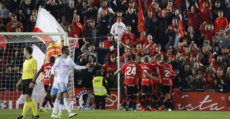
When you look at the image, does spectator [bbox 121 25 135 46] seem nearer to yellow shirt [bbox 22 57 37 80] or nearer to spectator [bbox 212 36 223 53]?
spectator [bbox 212 36 223 53]

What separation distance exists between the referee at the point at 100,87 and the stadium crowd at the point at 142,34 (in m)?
0.56

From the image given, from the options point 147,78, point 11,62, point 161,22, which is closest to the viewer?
point 147,78

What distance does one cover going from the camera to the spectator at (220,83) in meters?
21.1

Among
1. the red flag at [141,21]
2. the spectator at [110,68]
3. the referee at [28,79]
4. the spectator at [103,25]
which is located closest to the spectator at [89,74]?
the spectator at [110,68]

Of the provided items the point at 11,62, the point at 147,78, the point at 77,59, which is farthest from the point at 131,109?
the point at 11,62

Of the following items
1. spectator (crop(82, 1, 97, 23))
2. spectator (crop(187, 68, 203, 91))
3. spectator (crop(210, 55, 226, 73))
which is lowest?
spectator (crop(187, 68, 203, 91))

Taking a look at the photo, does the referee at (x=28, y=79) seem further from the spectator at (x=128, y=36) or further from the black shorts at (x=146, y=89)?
the spectator at (x=128, y=36)

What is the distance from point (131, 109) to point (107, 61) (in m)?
2.34

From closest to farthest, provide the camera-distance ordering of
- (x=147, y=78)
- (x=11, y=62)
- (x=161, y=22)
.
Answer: (x=147, y=78), (x=11, y=62), (x=161, y=22)

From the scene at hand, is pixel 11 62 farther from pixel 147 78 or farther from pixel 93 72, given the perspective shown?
pixel 147 78

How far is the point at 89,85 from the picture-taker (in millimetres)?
21578

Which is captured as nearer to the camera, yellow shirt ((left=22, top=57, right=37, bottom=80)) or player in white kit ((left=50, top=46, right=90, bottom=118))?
yellow shirt ((left=22, top=57, right=37, bottom=80))

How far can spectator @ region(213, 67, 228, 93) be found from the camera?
69.3 feet

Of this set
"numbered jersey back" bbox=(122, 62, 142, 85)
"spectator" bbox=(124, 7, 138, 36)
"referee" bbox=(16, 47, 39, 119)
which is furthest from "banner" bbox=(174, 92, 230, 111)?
"referee" bbox=(16, 47, 39, 119)
